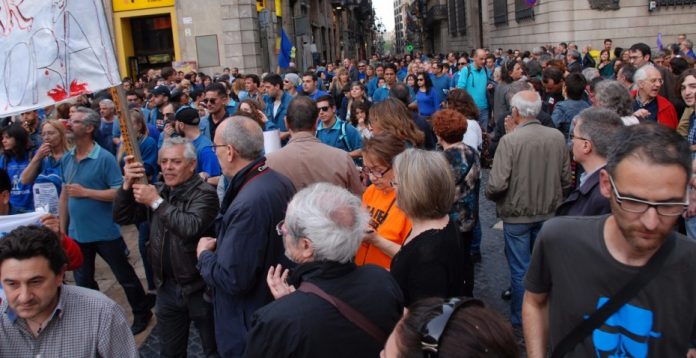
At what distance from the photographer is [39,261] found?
2488 mm

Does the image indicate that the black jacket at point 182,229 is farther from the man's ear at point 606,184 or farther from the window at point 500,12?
the window at point 500,12

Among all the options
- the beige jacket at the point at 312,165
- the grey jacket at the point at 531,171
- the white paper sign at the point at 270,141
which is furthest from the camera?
the white paper sign at the point at 270,141

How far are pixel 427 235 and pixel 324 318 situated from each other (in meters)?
0.92

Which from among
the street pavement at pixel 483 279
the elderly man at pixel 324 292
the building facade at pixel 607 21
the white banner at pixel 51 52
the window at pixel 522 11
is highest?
the window at pixel 522 11

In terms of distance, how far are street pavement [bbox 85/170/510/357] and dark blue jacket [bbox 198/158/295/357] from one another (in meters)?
1.52

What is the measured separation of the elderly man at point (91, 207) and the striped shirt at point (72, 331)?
2419mm

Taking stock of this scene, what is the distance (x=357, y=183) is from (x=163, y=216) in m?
1.47

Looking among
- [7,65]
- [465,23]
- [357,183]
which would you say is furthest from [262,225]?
[465,23]

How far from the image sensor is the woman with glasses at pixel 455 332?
4.74 ft

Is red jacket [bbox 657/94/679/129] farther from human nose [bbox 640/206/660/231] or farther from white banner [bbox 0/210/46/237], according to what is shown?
white banner [bbox 0/210/46/237]

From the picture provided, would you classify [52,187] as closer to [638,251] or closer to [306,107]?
[306,107]


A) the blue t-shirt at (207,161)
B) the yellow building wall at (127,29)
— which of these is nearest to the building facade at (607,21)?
the yellow building wall at (127,29)

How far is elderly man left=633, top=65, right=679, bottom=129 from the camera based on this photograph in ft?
17.9

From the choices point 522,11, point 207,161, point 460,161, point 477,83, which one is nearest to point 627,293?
point 460,161
